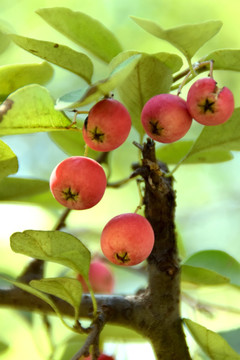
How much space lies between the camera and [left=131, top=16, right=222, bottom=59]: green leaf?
3.02ft

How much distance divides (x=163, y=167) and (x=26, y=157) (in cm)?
247

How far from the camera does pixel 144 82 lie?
108 centimetres

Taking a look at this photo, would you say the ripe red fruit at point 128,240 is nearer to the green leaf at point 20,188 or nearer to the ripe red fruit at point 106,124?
the ripe red fruit at point 106,124

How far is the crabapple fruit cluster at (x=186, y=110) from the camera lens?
38.4 inches

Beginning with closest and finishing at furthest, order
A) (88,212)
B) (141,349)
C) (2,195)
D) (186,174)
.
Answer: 1. (2,195)
2. (141,349)
3. (88,212)
4. (186,174)

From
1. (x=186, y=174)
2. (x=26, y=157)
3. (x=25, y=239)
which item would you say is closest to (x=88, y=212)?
(x=26, y=157)

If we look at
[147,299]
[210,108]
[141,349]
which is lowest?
[141,349]

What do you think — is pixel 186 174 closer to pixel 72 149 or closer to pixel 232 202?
pixel 232 202

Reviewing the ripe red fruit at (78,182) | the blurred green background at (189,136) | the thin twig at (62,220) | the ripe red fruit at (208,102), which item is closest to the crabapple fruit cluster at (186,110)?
the ripe red fruit at (208,102)

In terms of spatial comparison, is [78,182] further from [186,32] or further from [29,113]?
[186,32]

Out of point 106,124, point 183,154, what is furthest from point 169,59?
point 183,154

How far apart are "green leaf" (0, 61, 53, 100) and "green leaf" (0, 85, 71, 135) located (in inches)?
6.2

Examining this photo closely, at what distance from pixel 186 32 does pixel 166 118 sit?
150 millimetres

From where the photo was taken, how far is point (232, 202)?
3.26m
